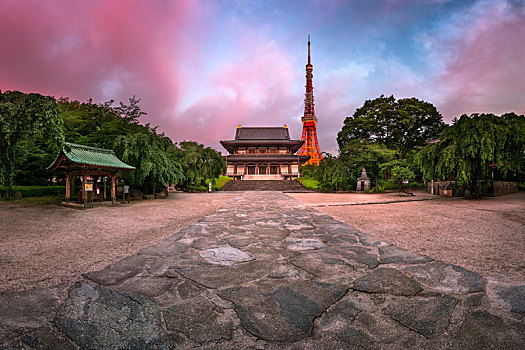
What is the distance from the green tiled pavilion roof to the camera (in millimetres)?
9727

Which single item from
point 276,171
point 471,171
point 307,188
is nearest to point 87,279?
point 471,171

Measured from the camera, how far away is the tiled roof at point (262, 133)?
4319 cm

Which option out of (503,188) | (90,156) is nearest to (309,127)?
(503,188)

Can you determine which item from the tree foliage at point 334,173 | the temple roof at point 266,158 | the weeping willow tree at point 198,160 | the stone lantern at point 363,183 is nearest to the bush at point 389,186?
the stone lantern at point 363,183

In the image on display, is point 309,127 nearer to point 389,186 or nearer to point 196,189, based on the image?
point 389,186

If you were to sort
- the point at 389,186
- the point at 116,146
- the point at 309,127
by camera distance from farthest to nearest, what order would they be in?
the point at 309,127
the point at 389,186
the point at 116,146

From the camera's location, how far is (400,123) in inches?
1051

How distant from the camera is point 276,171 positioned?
39.0 m

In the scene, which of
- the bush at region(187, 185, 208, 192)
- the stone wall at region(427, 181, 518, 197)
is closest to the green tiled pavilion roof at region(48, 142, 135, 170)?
the bush at region(187, 185, 208, 192)

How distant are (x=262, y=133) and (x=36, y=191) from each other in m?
34.1

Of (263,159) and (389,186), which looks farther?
(263,159)

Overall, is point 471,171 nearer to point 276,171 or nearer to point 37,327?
point 37,327

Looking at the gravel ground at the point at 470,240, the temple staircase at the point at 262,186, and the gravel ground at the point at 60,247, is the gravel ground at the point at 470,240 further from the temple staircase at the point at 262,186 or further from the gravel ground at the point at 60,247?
the temple staircase at the point at 262,186

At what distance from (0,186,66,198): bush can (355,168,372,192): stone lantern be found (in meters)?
22.2
